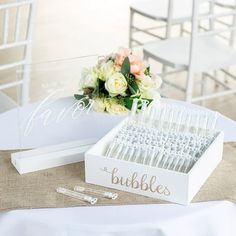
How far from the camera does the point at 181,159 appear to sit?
1424 mm

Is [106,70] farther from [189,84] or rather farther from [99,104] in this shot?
[189,84]

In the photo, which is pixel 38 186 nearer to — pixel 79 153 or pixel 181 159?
pixel 79 153

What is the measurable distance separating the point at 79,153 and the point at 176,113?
1.02ft

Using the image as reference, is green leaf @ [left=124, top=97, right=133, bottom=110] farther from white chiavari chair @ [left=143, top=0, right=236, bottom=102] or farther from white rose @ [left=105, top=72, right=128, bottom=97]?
white chiavari chair @ [left=143, top=0, right=236, bottom=102]

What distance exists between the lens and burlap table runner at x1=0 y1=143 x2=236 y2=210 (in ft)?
4.57

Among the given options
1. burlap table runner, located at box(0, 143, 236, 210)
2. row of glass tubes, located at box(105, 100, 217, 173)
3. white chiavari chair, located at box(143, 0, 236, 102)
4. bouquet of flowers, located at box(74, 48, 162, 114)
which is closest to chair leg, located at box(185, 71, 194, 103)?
white chiavari chair, located at box(143, 0, 236, 102)

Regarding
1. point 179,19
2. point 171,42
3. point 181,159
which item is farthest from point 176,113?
point 179,19

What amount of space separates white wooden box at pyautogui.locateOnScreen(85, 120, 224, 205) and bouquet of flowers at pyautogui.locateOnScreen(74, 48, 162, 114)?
0.35 m

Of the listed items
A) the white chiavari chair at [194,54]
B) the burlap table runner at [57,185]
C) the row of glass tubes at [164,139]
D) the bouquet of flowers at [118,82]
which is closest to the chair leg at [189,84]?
the white chiavari chair at [194,54]

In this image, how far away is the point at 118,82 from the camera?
1.77m

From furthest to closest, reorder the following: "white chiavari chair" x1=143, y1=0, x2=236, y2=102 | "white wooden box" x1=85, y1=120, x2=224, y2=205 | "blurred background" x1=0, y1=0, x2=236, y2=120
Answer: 1. "white chiavari chair" x1=143, y1=0, x2=236, y2=102
2. "blurred background" x1=0, y1=0, x2=236, y2=120
3. "white wooden box" x1=85, y1=120, x2=224, y2=205

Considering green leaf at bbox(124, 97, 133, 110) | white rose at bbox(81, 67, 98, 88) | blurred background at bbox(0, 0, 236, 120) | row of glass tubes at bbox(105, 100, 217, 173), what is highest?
white rose at bbox(81, 67, 98, 88)

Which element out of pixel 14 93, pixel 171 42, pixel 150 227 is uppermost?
pixel 150 227

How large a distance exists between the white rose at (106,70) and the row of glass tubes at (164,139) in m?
0.16
